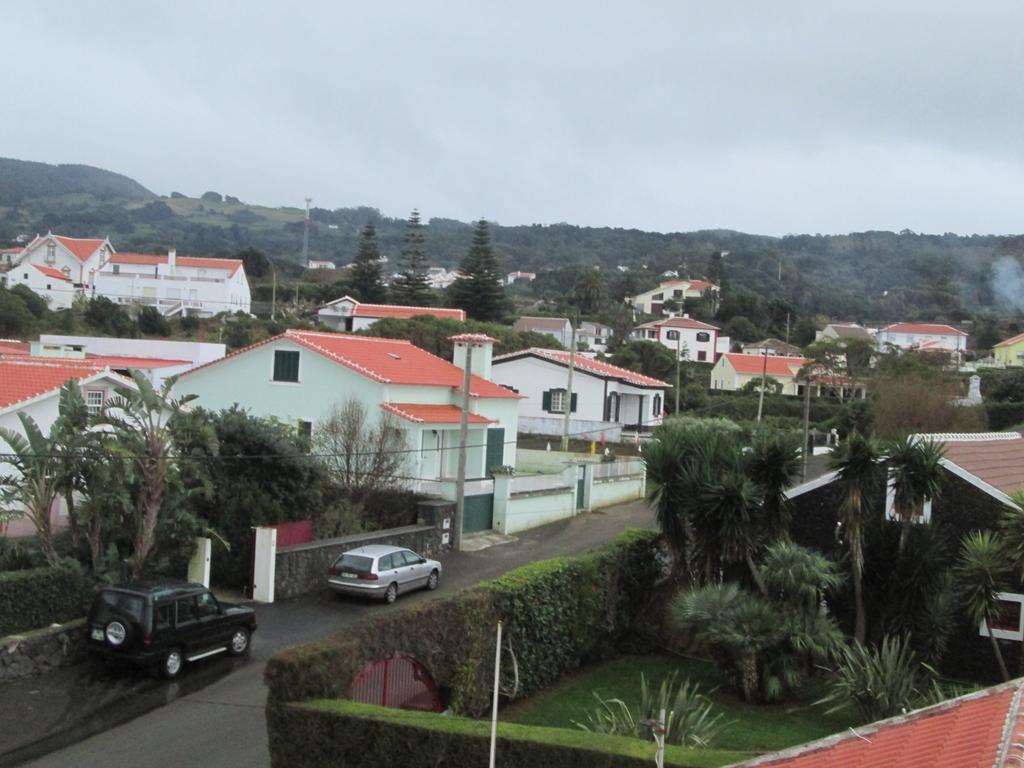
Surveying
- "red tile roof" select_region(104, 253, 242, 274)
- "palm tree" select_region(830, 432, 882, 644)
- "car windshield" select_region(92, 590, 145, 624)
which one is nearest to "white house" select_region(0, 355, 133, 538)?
"car windshield" select_region(92, 590, 145, 624)

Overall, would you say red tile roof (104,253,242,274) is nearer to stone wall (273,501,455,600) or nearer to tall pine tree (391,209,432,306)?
tall pine tree (391,209,432,306)

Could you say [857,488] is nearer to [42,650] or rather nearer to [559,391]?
[42,650]

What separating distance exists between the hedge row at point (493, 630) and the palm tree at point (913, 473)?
5.81 meters

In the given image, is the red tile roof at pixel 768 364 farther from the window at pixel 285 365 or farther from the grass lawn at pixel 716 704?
the grass lawn at pixel 716 704

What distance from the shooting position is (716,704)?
17688mm

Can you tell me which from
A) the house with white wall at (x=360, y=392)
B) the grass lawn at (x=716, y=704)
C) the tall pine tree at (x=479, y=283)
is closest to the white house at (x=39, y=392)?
the house with white wall at (x=360, y=392)

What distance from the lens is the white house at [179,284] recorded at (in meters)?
93.7

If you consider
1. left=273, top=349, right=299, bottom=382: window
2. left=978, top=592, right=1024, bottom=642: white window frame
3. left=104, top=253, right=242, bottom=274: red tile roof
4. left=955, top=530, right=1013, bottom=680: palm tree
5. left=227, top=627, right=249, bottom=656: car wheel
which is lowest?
left=227, top=627, right=249, bottom=656: car wheel

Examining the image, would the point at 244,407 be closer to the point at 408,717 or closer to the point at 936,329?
the point at 408,717

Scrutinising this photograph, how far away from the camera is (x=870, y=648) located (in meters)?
19.3

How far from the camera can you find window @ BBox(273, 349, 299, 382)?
33.4 metres

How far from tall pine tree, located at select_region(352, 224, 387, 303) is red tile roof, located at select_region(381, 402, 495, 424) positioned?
6616 centimetres

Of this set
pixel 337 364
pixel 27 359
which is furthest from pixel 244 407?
pixel 27 359

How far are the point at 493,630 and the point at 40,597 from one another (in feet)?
26.9
